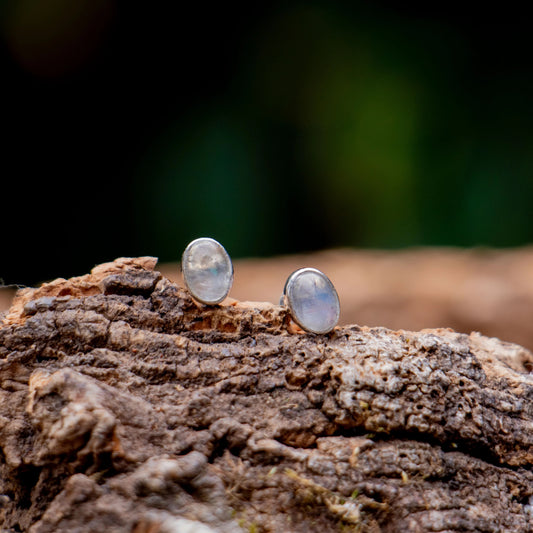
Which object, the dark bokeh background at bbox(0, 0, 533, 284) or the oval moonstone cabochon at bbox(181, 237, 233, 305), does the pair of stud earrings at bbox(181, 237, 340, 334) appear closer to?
the oval moonstone cabochon at bbox(181, 237, 233, 305)

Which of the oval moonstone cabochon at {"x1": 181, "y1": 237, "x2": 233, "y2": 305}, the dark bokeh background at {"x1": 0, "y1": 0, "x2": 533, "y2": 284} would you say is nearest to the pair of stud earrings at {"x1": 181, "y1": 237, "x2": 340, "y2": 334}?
the oval moonstone cabochon at {"x1": 181, "y1": 237, "x2": 233, "y2": 305}

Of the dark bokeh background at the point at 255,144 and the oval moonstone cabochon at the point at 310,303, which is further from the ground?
the dark bokeh background at the point at 255,144

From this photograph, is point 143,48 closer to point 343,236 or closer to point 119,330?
point 343,236

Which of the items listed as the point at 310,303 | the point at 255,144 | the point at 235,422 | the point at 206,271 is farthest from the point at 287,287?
the point at 255,144

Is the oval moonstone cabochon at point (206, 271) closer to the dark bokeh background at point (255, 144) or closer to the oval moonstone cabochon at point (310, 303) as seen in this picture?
the oval moonstone cabochon at point (310, 303)

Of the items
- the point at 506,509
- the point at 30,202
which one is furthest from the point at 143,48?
the point at 506,509

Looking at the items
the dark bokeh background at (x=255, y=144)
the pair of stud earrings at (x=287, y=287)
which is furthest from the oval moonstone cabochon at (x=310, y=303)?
the dark bokeh background at (x=255, y=144)
